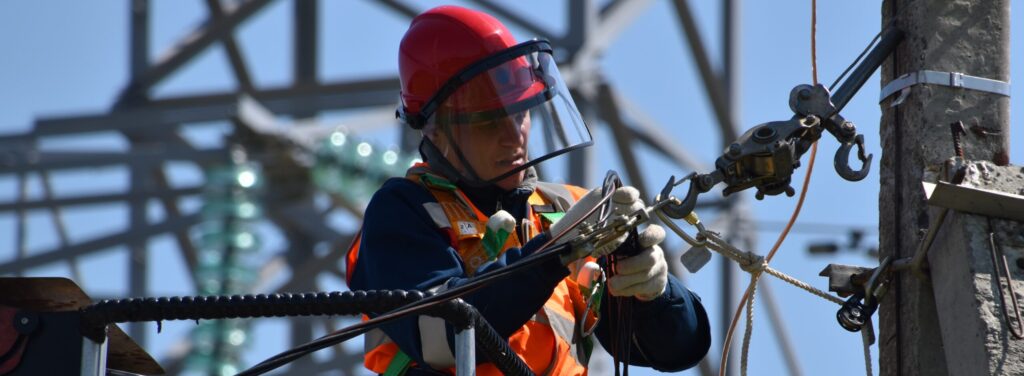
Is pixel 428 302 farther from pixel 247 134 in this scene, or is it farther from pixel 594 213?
pixel 247 134

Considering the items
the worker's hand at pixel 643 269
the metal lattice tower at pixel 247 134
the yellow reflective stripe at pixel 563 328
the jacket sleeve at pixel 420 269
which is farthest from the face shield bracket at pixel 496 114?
the metal lattice tower at pixel 247 134

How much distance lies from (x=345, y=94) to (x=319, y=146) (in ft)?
4.79

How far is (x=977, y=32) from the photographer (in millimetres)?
4934

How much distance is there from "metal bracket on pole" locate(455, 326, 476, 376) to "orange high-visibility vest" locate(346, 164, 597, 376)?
0.67m

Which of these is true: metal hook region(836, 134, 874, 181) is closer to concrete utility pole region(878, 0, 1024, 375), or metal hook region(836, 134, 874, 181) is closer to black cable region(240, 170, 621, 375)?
concrete utility pole region(878, 0, 1024, 375)

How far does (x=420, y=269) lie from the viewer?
4.99 meters

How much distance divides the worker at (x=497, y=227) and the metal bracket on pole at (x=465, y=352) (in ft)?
1.07

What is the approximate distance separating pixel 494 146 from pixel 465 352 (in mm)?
1264

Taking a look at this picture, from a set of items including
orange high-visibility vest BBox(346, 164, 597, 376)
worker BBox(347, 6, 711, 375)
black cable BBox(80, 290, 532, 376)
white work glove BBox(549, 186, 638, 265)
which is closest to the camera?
black cable BBox(80, 290, 532, 376)

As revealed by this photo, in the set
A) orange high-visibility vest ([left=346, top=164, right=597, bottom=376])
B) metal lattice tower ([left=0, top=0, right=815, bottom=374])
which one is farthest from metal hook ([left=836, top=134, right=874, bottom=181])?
metal lattice tower ([left=0, top=0, right=815, bottom=374])

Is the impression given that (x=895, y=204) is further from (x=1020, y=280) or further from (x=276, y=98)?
(x=276, y=98)

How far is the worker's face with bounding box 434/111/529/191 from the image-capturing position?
5363mm

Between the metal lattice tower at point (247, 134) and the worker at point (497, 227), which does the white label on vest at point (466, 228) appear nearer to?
the worker at point (497, 227)

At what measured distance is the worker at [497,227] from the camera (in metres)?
4.76
